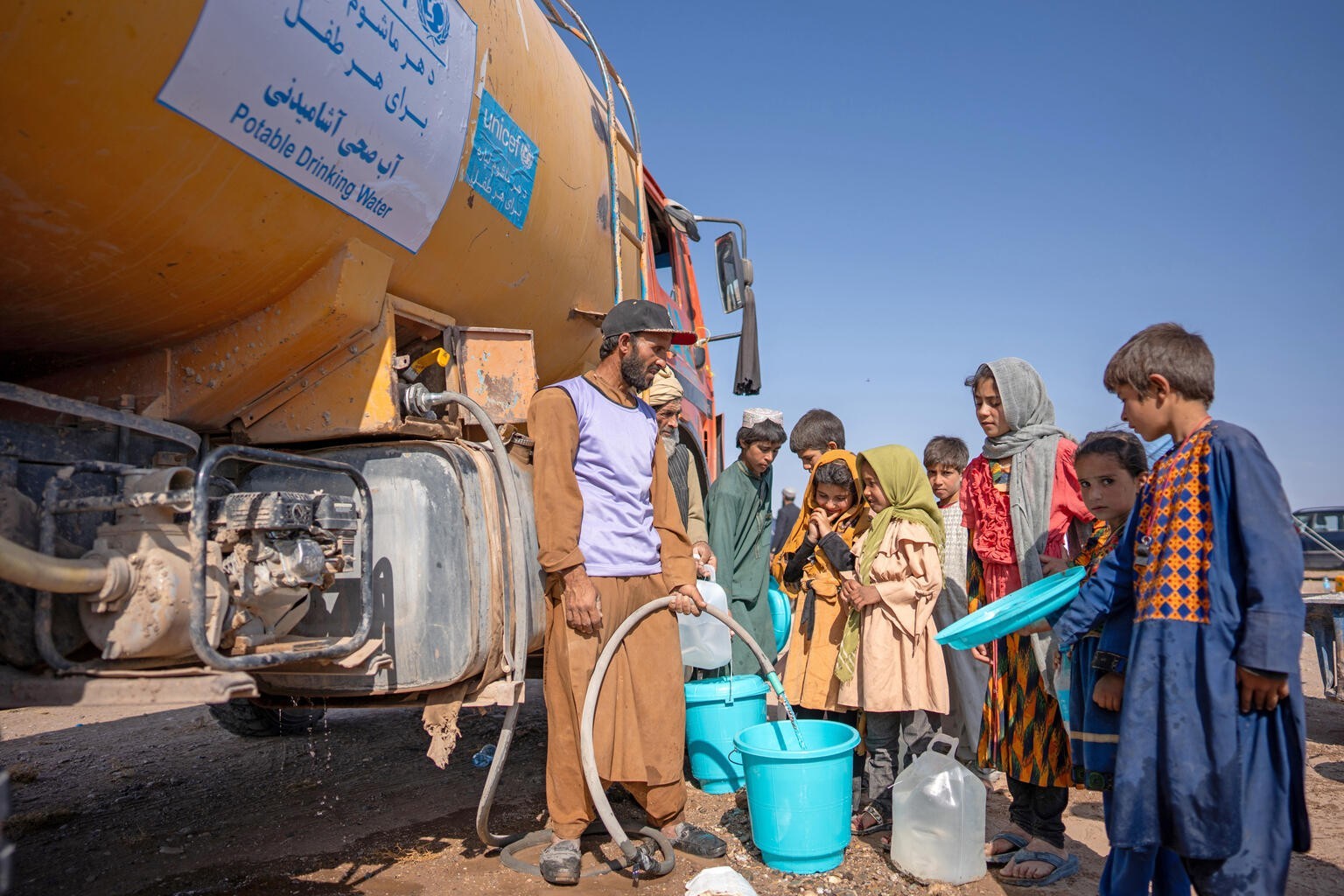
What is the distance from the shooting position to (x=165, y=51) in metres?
1.67

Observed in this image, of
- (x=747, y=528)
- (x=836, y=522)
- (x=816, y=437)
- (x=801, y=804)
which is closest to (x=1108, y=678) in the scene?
(x=801, y=804)

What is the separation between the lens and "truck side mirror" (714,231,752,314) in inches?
229

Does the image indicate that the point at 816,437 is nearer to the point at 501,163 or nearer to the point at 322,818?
the point at 501,163

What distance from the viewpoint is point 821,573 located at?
3.48m

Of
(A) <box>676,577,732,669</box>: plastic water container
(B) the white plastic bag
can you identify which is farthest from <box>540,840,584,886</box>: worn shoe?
(A) <box>676,577,732,669</box>: plastic water container

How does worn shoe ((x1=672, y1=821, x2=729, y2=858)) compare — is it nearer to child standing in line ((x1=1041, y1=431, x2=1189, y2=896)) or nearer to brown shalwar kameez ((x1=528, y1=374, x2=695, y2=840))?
brown shalwar kameez ((x1=528, y1=374, x2=695, y2=840))

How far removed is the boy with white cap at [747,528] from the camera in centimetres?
415

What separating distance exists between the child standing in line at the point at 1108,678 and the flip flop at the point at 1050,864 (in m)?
0.42

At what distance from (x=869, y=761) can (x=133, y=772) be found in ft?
11.1

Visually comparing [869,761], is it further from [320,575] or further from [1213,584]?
[320,575]

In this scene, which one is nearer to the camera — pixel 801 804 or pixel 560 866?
pixel 560 866

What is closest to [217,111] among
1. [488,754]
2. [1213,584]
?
[1213,584]

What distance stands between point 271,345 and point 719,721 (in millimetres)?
2239

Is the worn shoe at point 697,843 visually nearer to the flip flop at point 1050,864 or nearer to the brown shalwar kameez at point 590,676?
the brown shalwar kameez at point 590,676
